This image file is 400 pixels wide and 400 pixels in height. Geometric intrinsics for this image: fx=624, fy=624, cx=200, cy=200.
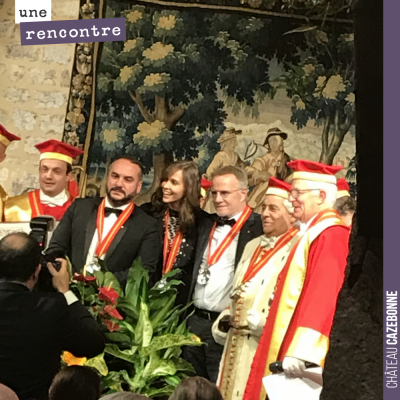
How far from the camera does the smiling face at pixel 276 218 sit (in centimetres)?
404

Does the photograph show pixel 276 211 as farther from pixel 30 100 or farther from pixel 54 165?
pixel 30 100

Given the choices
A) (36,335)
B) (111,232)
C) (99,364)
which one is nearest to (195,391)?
(36,335)

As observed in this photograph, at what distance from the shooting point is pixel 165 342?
3502 mm

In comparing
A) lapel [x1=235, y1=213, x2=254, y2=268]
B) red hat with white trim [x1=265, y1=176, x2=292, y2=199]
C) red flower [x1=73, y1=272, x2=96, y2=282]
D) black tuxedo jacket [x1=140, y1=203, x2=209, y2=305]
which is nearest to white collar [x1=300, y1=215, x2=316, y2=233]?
red hat with white trim [x1=265, y1=176, x2=292, y2=199]

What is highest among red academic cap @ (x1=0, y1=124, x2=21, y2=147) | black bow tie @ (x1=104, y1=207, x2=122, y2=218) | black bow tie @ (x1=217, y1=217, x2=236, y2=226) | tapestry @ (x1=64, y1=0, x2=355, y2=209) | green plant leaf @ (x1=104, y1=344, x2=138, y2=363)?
tapestry @ (x1=64, y1=0, x2=355, y2=209)

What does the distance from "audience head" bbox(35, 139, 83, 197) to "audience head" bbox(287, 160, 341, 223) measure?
183cm

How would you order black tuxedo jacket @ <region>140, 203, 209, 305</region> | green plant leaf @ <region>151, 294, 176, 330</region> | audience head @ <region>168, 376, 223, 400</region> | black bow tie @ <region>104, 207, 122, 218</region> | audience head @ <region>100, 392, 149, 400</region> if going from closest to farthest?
audience head @ <region>100, 392, 149, 400</region> < audience head @ <region>168, 376, 223, 400</region> < green plant leaf @ <region>151, 294, 176, 330</region> < black tuxedo jacket @ <region>140, 203, 209, 305</region> < black bow tie @ <region>104, 207, 122, 218</region>

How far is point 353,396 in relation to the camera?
112 cm

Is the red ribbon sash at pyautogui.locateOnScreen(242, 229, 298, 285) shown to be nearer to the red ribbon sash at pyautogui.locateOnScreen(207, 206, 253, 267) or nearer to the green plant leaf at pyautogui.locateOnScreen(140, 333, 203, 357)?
the red ribbon sash at pyautogui.locateOnScreen(207, 206, 253, 267)

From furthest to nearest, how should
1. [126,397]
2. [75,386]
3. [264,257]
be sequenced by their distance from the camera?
[264,257], [75,386], [126,397]

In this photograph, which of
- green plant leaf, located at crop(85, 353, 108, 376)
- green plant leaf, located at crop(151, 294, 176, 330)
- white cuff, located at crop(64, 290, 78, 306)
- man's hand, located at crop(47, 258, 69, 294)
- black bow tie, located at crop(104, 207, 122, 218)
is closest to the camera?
white cuff, located at crop(64, 290, 78, 306)

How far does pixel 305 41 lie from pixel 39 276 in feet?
9.67

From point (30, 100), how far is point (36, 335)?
9.21 feet

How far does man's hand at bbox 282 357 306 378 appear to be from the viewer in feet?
10.4
